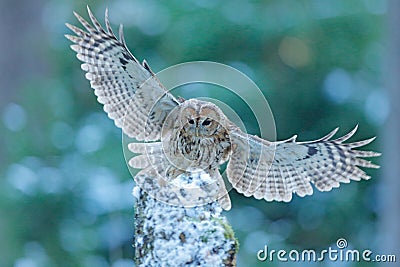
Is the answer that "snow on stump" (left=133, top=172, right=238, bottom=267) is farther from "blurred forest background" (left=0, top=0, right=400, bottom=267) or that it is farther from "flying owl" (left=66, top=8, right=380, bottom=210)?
"blurred forest background" (left=0, top=0, right=400, bottom=267)

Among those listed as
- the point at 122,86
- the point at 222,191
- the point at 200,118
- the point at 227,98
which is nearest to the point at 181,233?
the point at 222,191

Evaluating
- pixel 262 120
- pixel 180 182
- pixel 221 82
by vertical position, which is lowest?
pixel 180 182

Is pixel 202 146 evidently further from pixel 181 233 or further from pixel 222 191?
pixel 181 233

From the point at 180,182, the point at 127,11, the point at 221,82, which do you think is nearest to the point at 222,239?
the point at 180,182

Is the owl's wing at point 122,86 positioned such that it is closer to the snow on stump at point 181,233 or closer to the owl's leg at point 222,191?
the owl's leg at point 222,191

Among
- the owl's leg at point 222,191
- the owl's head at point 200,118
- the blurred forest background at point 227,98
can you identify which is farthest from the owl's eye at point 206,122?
the blurred forest background at point 227,98

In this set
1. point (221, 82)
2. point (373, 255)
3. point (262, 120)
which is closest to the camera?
point (262, 120)

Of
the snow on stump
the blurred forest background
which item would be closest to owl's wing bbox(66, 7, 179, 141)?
the snow on stump

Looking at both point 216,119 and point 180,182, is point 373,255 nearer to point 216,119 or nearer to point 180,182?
point 216,119
